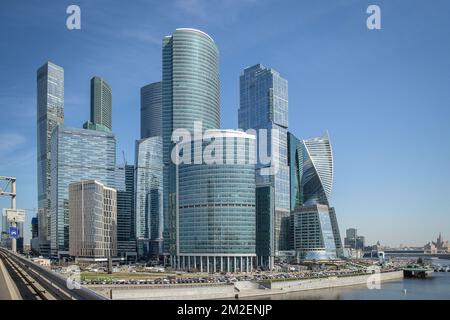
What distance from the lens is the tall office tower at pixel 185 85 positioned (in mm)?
102062

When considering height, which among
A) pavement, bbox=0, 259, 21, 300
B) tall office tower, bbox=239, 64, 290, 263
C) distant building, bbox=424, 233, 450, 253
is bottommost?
distant building, bbox=424, 233, 450, 253

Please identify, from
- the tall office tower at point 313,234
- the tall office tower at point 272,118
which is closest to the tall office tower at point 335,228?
the tall office tower at point 313,234

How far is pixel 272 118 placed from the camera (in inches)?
5285

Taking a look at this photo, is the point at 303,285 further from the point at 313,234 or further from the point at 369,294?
the point at 313,234

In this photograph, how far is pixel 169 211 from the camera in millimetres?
94312

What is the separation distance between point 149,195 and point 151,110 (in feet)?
121

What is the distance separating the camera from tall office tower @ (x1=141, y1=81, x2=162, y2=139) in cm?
17227

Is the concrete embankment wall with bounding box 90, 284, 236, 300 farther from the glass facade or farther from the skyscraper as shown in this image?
the glass facade

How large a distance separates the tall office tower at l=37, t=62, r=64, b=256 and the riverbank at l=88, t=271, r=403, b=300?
97.0 m

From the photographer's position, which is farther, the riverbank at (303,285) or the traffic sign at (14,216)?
the riverbank at (303,285)

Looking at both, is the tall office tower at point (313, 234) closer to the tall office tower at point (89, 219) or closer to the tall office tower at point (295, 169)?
the tall office tower at point (295, 169)

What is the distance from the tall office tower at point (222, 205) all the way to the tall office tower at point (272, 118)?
31.7 metres

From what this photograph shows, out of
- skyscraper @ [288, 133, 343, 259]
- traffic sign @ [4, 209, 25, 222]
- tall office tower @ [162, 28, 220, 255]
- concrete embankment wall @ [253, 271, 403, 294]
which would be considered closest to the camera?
traffic sign @ [4, 209, 25, 222]

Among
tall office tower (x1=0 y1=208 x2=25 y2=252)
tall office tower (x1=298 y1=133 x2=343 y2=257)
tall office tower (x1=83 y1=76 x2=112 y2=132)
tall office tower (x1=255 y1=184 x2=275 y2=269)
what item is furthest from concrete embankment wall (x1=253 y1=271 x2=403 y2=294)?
tall office tower (x1=83 y1=76 x2=112 y2=132)
